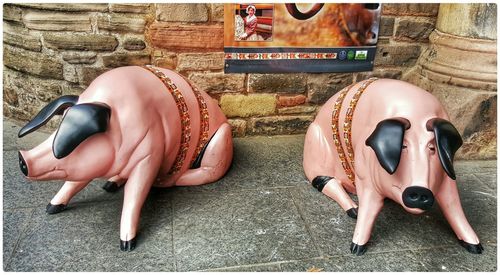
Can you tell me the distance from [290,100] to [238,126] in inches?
21.1

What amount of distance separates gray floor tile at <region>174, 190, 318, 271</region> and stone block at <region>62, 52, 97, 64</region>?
1459 mm

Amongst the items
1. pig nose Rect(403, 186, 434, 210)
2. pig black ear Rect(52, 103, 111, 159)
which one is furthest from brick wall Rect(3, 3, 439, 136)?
pig nose Rect(403, 186, 434, 210)

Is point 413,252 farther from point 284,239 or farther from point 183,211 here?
point 183,211

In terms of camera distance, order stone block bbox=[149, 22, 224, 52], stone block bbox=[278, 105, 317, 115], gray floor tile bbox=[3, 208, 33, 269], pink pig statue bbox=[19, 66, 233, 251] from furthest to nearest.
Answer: stone block bbox=[278, 105, 317, 115]
stone block bbox=[149, 22, 224, 52]
gray floor tile bbox=[3, 208, 33, 269]
pink pig statue bbox=[19, 66, 233, 251]

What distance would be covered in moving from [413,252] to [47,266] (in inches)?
80.3

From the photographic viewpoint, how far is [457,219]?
246 cm

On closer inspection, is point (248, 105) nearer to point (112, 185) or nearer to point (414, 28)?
point (112, 185)

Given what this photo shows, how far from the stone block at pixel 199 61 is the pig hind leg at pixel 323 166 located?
1.11m

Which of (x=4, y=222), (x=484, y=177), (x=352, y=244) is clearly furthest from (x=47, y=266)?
(x=484, y=177)

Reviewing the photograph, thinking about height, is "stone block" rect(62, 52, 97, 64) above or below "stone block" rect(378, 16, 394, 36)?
below

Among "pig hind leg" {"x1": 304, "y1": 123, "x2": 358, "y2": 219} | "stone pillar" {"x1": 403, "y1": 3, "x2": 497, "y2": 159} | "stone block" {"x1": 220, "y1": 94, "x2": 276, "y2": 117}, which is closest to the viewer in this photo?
"pig hind leg" {"x1": 304, "y1": 123, "x2": 358, "y2": 219}

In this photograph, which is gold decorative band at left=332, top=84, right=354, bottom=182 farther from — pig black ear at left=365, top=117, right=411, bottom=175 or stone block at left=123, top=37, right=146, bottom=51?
stone block at left=123, top=37, right=146, bottom=51

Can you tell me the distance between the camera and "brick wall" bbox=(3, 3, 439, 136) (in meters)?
3.47

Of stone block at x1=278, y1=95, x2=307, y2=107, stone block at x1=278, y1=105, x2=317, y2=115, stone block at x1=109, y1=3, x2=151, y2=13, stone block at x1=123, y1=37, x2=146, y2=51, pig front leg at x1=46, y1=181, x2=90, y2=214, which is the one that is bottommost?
pig front leg at x1=46, y1=181, x2=90, y2=214
